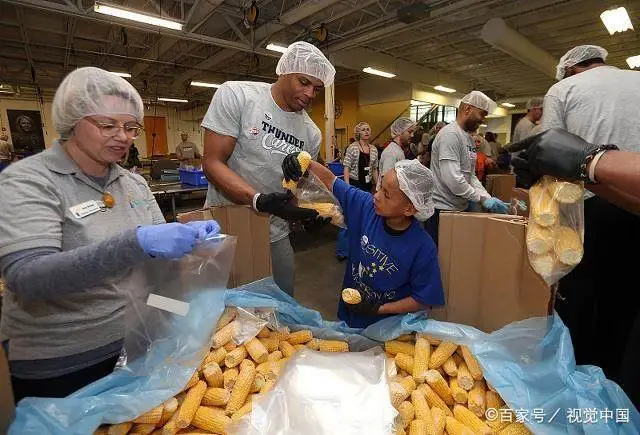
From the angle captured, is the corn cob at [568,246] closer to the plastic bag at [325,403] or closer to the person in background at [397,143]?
the plastic bag at [325,403]

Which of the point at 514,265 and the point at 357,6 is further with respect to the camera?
the point at 357,6

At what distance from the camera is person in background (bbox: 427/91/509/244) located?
2.90m

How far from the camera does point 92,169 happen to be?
3.39 feet

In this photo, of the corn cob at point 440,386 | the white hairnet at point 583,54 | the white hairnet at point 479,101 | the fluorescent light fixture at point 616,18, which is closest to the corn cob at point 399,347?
the corn cob at point 440,386

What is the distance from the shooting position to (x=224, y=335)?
122cm

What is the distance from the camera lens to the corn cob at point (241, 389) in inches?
40.3

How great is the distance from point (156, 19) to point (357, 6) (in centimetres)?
343

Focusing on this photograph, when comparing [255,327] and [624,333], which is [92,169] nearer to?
[255,327]

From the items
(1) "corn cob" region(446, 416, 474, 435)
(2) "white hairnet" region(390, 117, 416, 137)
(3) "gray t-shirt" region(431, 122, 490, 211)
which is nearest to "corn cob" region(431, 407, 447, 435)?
(1) "corn cob" region(446, 416, 474, 435)

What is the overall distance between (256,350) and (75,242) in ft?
2.20

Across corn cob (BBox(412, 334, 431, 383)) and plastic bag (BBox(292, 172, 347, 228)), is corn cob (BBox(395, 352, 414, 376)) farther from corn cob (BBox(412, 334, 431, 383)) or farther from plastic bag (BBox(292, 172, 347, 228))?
plastic bag (BBox(292, 172, 347, 228))

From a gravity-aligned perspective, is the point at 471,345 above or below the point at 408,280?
below

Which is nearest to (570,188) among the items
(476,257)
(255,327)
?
(476,257)

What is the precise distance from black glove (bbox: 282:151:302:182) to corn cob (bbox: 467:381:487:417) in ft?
3.55
